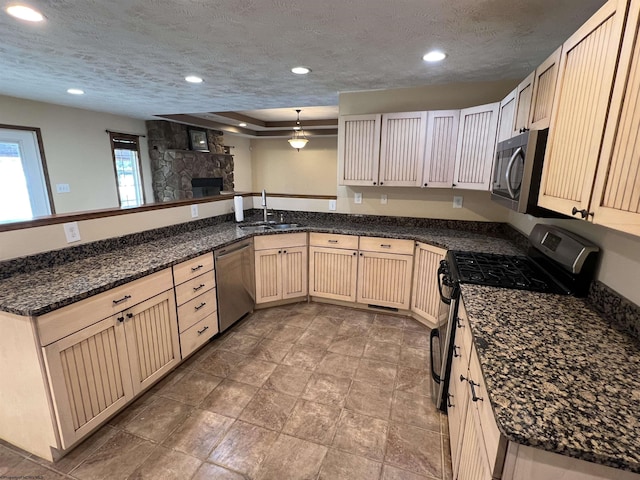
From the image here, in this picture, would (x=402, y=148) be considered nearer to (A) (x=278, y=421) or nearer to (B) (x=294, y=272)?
(B) (x=294, y=272)

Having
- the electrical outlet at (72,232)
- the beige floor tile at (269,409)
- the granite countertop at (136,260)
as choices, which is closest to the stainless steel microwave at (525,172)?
the granite countertop at (136,260)

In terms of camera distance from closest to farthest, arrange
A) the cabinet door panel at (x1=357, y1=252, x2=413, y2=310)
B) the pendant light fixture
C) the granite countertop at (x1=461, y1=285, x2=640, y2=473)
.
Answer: the granite countertop at (x1=461, y1=285, x2=640, y2=473), the cabinet door panel at (x1=357, y1=252, x2=413, y2=310), the pendant light fixture

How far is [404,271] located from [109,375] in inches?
95.8

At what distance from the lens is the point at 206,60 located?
2.38 m

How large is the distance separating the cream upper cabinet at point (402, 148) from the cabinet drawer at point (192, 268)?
6.02 feet

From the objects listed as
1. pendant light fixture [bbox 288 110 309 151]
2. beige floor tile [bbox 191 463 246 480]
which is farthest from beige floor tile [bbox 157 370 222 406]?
pendant light fixture [bbox 288 110 309 151]

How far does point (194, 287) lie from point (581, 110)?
7.95 feet

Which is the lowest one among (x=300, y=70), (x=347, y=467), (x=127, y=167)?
(x=347, y=467)

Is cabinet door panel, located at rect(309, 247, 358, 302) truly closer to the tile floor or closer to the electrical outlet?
the tile floor

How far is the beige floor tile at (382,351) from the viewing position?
8.16 ft

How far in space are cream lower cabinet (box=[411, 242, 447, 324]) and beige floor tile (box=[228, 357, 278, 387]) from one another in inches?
58.2

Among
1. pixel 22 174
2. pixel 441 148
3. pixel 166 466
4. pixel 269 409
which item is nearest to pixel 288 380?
pixel 269 409

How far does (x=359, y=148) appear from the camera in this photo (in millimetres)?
3137

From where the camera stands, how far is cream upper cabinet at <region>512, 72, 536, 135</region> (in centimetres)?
174
